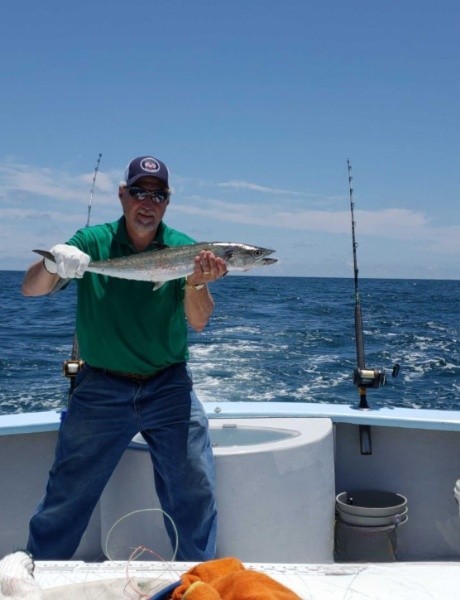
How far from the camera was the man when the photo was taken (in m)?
2.96

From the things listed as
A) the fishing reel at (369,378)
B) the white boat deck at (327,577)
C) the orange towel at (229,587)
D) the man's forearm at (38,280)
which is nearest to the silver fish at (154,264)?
the man's forearm at (38,280)

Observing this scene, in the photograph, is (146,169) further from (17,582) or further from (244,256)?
(17,582)

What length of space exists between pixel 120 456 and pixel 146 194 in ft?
3.97

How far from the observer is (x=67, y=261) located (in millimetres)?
2779

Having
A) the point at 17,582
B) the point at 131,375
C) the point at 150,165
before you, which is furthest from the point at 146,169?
the point at 17,582

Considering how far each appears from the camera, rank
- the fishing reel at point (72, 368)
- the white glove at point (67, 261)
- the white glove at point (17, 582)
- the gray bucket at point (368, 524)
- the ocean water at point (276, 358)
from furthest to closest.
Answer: the ocean water at point (276, 358) → the gray bucket at point (368, 524) → the fishing reel at point (72, 368) → the white glove at point (67, 261) → the white glove at point (17, 582)

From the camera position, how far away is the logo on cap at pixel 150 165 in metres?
3.00

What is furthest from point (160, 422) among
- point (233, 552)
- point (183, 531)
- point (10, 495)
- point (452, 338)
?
point (452, 338)

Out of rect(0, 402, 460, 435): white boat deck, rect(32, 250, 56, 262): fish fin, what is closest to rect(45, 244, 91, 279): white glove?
rect(32, 250, 56, 262): fish fin

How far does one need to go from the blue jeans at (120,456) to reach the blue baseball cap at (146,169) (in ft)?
2.95

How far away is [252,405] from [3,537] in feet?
5.14

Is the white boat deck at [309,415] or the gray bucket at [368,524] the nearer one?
the white boat deck at [309,415]

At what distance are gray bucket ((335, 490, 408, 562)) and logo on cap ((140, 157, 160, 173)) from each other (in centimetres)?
207

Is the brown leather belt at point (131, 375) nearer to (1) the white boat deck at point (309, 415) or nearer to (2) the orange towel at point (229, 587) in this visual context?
(1) the white boat deck at point (309, 415)
